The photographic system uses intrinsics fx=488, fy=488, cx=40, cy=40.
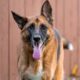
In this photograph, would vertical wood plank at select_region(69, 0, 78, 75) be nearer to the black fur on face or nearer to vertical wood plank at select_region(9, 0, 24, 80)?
vertical wood plank at select_region(9, 0, 24, 80)

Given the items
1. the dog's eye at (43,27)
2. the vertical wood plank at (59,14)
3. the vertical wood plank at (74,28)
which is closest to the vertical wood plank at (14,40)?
the vertical wood plank at (59,14)

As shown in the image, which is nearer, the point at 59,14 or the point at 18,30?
the point at 18,30

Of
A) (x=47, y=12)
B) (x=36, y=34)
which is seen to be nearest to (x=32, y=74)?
(x=36, y=34)

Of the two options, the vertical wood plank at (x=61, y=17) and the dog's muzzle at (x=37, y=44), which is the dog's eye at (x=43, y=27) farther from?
the vertical wood plank at (x=61, y=17)

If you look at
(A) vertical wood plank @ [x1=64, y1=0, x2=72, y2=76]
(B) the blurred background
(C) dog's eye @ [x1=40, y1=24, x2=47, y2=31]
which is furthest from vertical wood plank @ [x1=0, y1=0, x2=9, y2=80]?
(C) dog's eye @ [x1=40, y1=24, x2=47, y2=31]

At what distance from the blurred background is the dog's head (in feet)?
3.86

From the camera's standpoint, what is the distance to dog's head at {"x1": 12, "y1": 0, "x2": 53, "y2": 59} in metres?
4.33

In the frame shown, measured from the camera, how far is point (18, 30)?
5801mm

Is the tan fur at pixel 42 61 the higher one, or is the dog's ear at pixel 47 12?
the dog's ear at pixel 47 12

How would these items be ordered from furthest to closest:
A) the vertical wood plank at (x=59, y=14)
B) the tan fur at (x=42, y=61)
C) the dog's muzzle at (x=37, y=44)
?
the vertical wood plank at (x=59, y=14) < the tan fur at (x=42, y=61) < the dog's muzzle at (x=37, y=44)

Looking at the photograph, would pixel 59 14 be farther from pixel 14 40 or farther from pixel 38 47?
pixel 38 47

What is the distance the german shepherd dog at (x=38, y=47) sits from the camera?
436 cm

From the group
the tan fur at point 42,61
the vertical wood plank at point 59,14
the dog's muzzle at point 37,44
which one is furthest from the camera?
the vertical wood plank at point 59,14

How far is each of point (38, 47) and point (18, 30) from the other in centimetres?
150
